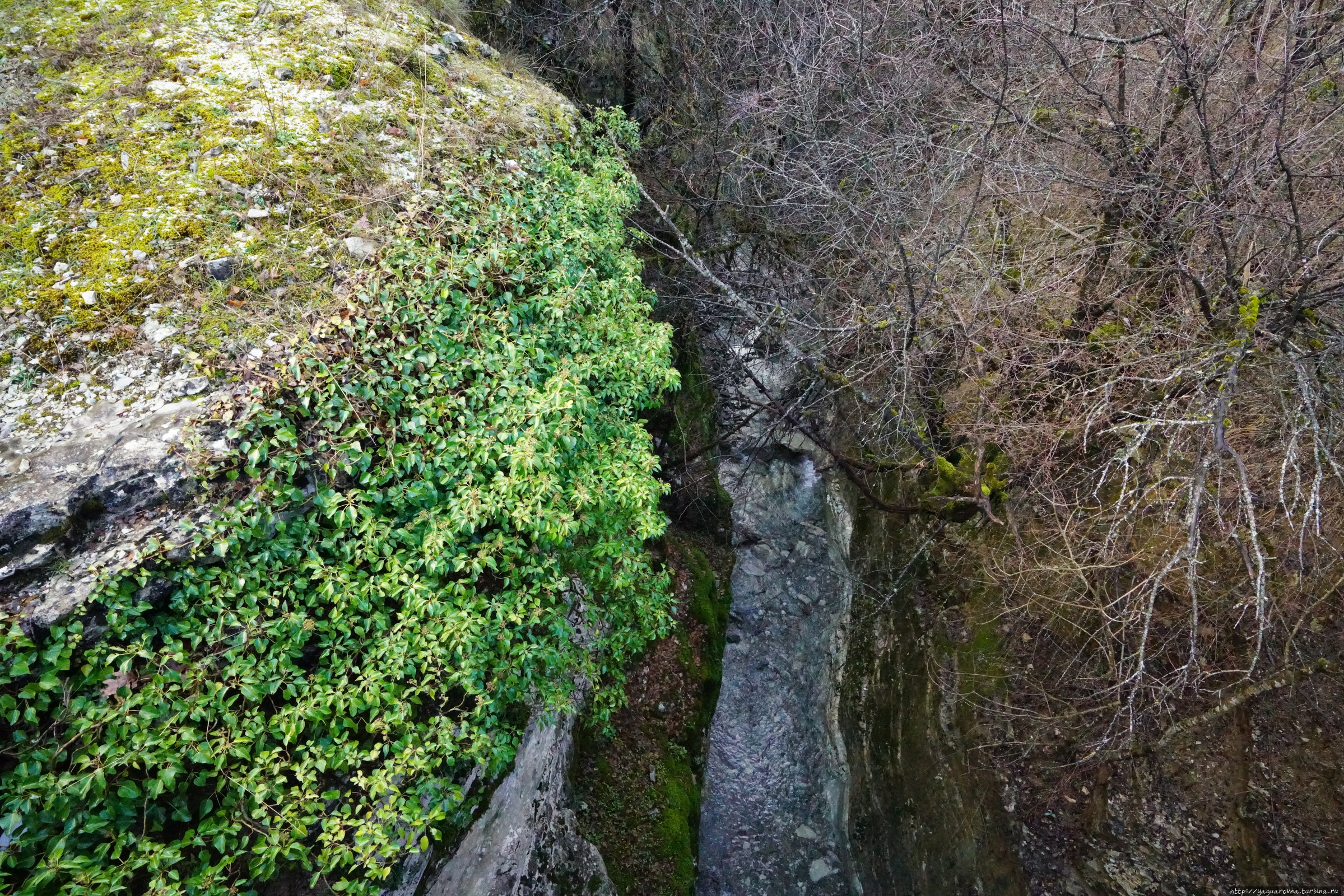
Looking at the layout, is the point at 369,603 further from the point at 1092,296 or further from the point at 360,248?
the point at 1092,296

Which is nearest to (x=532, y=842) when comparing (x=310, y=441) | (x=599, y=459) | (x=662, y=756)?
(x=662, y=756)

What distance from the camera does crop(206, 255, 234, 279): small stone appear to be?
13.1 ft

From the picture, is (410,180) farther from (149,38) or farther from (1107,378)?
(1107,378)

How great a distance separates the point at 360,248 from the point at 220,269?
2.82ft

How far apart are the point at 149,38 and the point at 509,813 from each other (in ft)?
22.9

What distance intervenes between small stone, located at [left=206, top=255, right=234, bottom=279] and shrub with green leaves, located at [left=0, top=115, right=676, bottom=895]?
104 centimetres

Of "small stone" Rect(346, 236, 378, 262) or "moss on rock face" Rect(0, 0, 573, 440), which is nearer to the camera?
"moss on rock face" Rect(0, 0, 573, 440)

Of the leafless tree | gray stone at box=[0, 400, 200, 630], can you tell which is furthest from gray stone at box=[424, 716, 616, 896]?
the leafless tree

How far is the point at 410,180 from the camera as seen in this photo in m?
4.73

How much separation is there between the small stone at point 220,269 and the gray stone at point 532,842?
3620mm

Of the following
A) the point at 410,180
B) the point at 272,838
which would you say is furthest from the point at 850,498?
the point at 272,838

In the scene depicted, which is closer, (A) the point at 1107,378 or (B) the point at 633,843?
(A) the point at 1107,378

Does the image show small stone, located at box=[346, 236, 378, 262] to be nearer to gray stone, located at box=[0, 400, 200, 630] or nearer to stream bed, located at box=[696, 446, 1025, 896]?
gray stone, located at box=[0, 400, 200, 630]

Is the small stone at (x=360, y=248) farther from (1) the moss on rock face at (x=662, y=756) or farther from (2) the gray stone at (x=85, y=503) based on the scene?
(1) the moss on rock face at (x=662, y=756)
